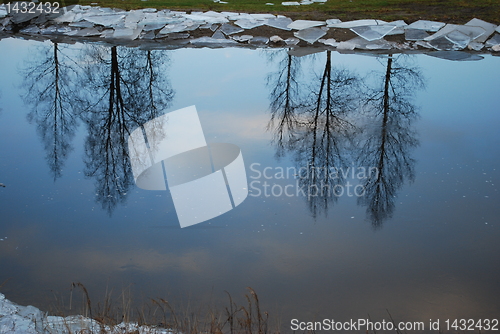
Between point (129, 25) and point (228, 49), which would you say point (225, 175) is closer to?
point (228, 49)

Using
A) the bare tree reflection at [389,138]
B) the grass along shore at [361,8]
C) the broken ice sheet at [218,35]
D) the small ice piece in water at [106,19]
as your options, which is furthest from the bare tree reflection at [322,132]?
the small ice piece in water at [106,19]

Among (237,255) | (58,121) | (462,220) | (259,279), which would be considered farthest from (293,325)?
(58,121)

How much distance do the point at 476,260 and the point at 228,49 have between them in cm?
835

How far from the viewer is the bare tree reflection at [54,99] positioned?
296 inches

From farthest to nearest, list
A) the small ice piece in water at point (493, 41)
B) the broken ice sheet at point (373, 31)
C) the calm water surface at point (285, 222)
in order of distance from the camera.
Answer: the broken ice sheet at point (373, 31), the small ice piece in water at point (493, 41), the calm water surface at point (285, 222)

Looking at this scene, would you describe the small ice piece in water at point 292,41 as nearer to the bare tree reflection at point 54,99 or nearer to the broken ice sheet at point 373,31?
the broken ice sheet at point 373,31

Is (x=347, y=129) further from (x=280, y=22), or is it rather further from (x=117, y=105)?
(x=280, y=22)

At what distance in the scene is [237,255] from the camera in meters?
5.09

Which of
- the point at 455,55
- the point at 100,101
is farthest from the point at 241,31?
the point at 455,55

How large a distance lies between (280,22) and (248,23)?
2.60 ft

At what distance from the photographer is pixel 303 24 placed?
12.4 metres

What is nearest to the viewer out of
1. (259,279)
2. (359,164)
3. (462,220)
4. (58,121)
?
(259,279)

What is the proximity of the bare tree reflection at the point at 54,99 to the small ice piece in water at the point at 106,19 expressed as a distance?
4.11 ft

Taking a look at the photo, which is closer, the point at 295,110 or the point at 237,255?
the point at 237,255
